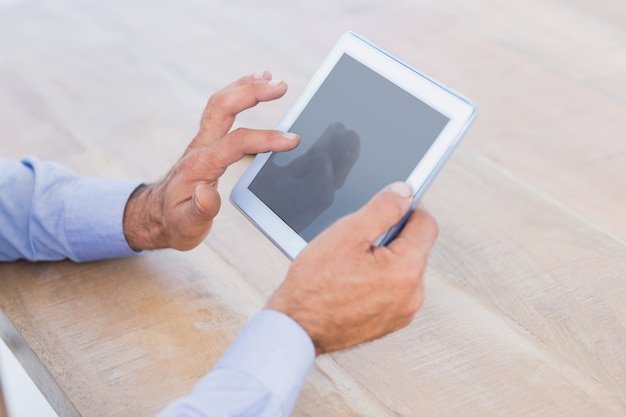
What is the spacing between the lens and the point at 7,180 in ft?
3.52

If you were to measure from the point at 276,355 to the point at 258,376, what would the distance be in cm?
2

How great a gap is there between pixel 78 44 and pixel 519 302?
0.92 meters

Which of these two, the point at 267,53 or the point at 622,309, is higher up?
the point at 622,309

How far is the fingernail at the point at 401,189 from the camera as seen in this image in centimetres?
78

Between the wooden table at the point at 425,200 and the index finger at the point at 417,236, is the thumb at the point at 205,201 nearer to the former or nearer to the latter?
the wooden table at the point at 425,200

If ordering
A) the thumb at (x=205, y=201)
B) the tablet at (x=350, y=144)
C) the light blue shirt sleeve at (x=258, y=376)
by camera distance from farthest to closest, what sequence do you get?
the thumb at (x=205, y=201)
the tablet at (x=350, y=144)
the light blue shirt sleeve at (x=258, y=376)

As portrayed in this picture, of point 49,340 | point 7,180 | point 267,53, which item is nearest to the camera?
point 49,340

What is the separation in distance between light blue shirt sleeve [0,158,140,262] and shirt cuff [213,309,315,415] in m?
0.34

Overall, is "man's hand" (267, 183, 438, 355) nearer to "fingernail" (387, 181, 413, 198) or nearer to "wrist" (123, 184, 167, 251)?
"fingernail" (387, 181, 413, 198)

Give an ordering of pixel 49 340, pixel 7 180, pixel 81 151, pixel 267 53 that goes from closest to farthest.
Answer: pixel 49 340 < pixel 7 180 < pixel 81 151 < pixel 267 53

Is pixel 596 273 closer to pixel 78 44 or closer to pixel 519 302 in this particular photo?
pixel 519 302

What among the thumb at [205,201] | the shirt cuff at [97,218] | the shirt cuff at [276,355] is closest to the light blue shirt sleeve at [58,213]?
the shirt cuff at [97,218]

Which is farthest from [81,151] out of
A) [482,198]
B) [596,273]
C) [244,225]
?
[596,273]

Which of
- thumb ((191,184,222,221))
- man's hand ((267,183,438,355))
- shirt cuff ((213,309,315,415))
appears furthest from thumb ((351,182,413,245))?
thumb ((191,184,222,221))
